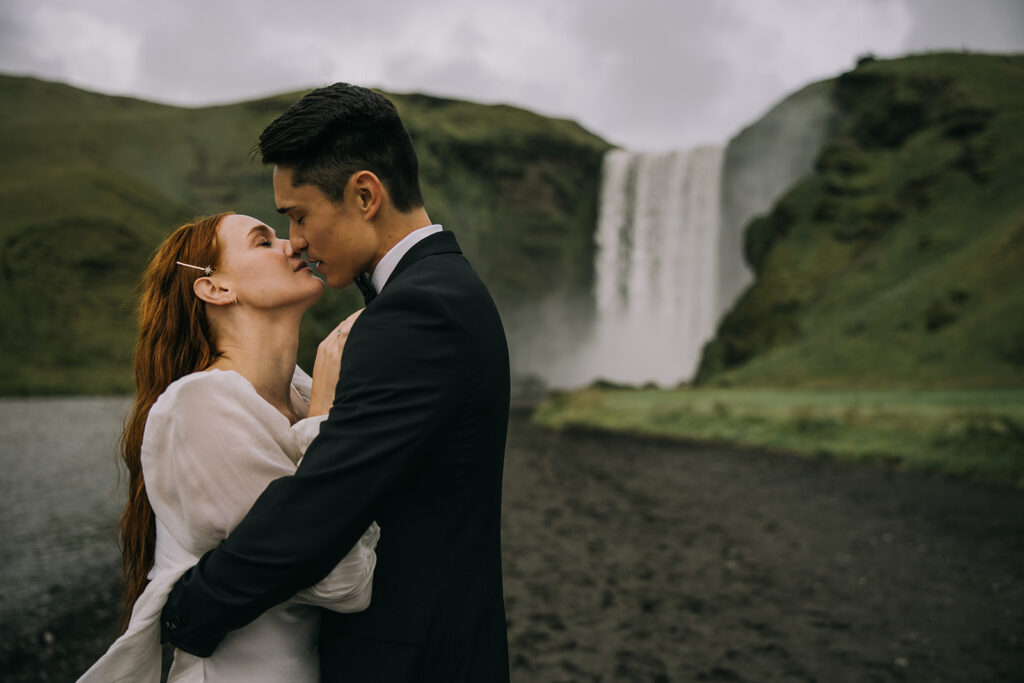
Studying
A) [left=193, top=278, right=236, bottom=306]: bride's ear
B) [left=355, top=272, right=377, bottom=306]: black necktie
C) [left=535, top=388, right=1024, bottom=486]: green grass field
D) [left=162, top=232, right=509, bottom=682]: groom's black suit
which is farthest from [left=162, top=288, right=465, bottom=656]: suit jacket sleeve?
[left=535, top=388, right=1024, bottom=486]: green grass field

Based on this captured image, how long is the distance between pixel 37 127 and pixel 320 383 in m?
110

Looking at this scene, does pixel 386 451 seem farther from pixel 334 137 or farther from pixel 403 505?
pixel 334 137

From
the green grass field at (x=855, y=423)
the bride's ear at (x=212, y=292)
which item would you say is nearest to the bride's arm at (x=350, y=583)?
the bride's ear at (x=212, y=292)

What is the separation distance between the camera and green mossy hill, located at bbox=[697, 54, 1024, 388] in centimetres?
→ 3103

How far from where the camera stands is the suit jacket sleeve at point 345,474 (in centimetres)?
148

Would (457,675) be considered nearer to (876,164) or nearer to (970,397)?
(970,397)

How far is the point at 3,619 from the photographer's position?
8.01 meters

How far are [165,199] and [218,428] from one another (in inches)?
3573

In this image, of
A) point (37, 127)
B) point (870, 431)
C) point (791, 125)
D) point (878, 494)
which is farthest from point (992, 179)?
point (37, 127)

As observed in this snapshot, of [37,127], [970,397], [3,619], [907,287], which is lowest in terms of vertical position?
[3,619]

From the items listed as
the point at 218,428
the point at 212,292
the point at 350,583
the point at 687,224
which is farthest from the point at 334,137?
the point at 687,224

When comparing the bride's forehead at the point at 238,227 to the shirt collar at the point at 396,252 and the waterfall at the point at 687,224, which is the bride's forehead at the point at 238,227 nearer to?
the shirt collar at the point at 396,252

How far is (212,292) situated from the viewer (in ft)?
6.81

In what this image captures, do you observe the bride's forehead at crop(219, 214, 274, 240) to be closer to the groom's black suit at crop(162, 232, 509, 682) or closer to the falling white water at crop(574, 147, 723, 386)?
the groom's black suit at crop(162, 232, 509, 682)
